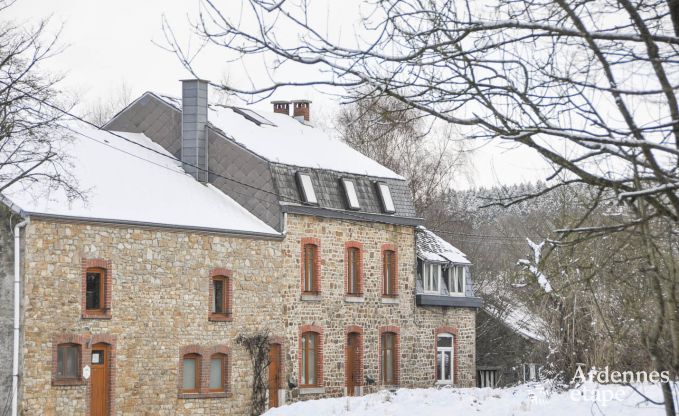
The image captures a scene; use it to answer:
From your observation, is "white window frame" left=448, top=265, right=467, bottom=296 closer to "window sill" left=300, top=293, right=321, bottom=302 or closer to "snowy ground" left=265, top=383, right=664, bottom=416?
"window sill" left=300, top=293, right=321, bottom=302

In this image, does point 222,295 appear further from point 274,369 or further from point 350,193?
point 350,193

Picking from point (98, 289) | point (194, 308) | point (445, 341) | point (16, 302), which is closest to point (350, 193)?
point (445, 341)

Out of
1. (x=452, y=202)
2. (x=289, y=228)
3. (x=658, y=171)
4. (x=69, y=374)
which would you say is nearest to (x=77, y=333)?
(x=69, y=374)

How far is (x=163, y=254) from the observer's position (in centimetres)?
2616

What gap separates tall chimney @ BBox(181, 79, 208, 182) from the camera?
100 ft

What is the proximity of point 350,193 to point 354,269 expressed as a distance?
2239mm

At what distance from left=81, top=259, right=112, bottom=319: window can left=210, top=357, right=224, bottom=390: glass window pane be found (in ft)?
11.9

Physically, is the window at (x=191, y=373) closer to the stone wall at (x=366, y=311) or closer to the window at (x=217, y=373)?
the window at (x=217, y=373)

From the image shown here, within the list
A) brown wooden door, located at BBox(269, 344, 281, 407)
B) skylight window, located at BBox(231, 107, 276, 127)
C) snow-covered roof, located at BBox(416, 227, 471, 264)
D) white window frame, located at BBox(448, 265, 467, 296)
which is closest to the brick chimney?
skylight window, located at BBox(231, 107, 276, 127)

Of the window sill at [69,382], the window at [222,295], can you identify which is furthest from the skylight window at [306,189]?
the window sill at [69,382]

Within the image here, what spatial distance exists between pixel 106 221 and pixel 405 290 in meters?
11.6

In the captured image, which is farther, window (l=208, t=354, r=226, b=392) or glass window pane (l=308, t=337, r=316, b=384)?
glass window pane (l=308, t=337, r=316, b=384)

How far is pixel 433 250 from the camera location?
35969mm

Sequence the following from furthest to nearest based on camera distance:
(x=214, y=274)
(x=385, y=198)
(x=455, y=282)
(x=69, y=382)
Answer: (x=455, y=282) < (x=385, y=198) < (x=214, y=274) < (x=69, y=382)
